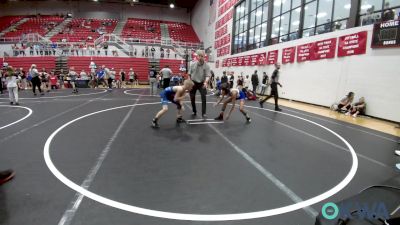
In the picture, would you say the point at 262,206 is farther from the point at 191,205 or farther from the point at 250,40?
the point at 250,40

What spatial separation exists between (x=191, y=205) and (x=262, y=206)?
0.73 m

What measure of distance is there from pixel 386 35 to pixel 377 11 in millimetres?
1400

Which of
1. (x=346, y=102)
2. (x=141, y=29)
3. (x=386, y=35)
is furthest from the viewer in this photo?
(x=141, y=29)

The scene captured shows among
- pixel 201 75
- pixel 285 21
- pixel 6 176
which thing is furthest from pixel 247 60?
pixel 6 176

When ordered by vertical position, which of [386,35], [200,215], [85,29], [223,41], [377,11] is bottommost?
[200,215]

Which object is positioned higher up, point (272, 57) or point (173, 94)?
point (272, 57)

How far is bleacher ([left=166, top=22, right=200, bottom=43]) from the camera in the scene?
118 feet

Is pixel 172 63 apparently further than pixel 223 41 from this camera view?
Yes

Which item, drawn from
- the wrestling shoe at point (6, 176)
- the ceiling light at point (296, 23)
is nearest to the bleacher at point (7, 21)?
the ceiling light at point (296, 23)

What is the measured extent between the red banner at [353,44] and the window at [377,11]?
1.97ft

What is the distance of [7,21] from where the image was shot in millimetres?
36156

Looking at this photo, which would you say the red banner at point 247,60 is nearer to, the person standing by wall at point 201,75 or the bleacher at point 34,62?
the person standing by wall at point 201,75

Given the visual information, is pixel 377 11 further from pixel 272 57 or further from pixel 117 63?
pixel 117 63

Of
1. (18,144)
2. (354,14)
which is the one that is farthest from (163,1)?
(18,144)
